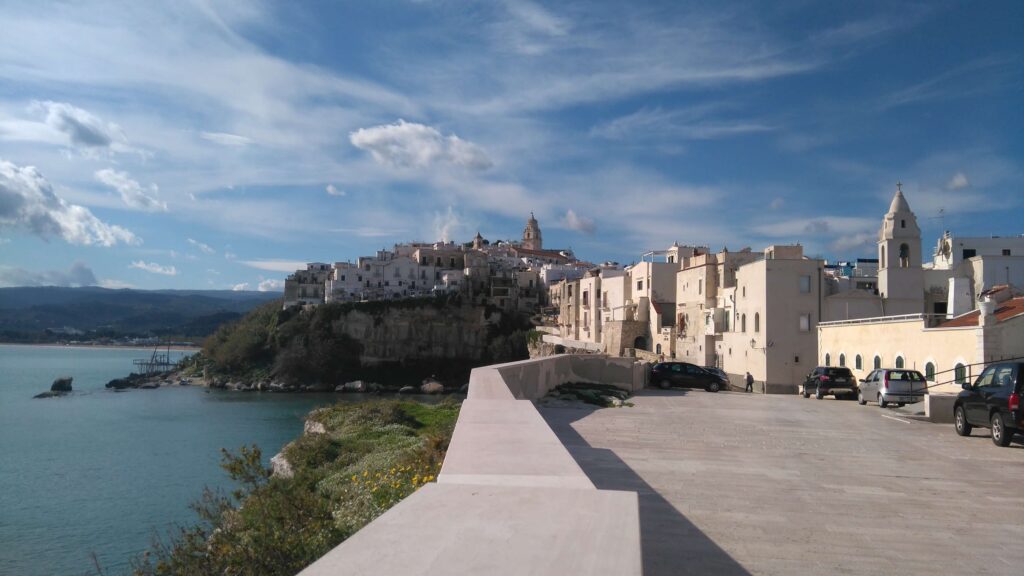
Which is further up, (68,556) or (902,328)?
(902,328)

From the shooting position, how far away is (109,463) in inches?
1449

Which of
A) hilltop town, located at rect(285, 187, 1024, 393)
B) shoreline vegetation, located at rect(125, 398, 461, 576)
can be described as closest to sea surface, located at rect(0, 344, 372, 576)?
shoreline vegetation, located at rect(125, 398, 461, 576)

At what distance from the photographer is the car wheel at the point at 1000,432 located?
446 inches

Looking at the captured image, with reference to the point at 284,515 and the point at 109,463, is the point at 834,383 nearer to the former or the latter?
the point at 284,515

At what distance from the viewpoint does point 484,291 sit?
362 ft

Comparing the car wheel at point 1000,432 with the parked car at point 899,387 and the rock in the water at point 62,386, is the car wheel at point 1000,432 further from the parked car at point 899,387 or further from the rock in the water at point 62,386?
the rock in the water at point 62,386

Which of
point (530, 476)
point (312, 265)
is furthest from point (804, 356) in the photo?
point (312, 265)

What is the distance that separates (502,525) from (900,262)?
44.4 meters

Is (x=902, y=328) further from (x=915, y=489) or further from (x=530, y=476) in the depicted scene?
(x=530, y=476)

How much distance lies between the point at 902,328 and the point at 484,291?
8888 centimetres

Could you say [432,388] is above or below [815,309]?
below

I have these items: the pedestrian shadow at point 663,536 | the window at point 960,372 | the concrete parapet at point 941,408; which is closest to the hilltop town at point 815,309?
the window at point 960,372

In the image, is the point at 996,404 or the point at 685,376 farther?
the point at 685,376

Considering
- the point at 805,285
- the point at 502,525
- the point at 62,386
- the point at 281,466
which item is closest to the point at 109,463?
the point at 281,466
